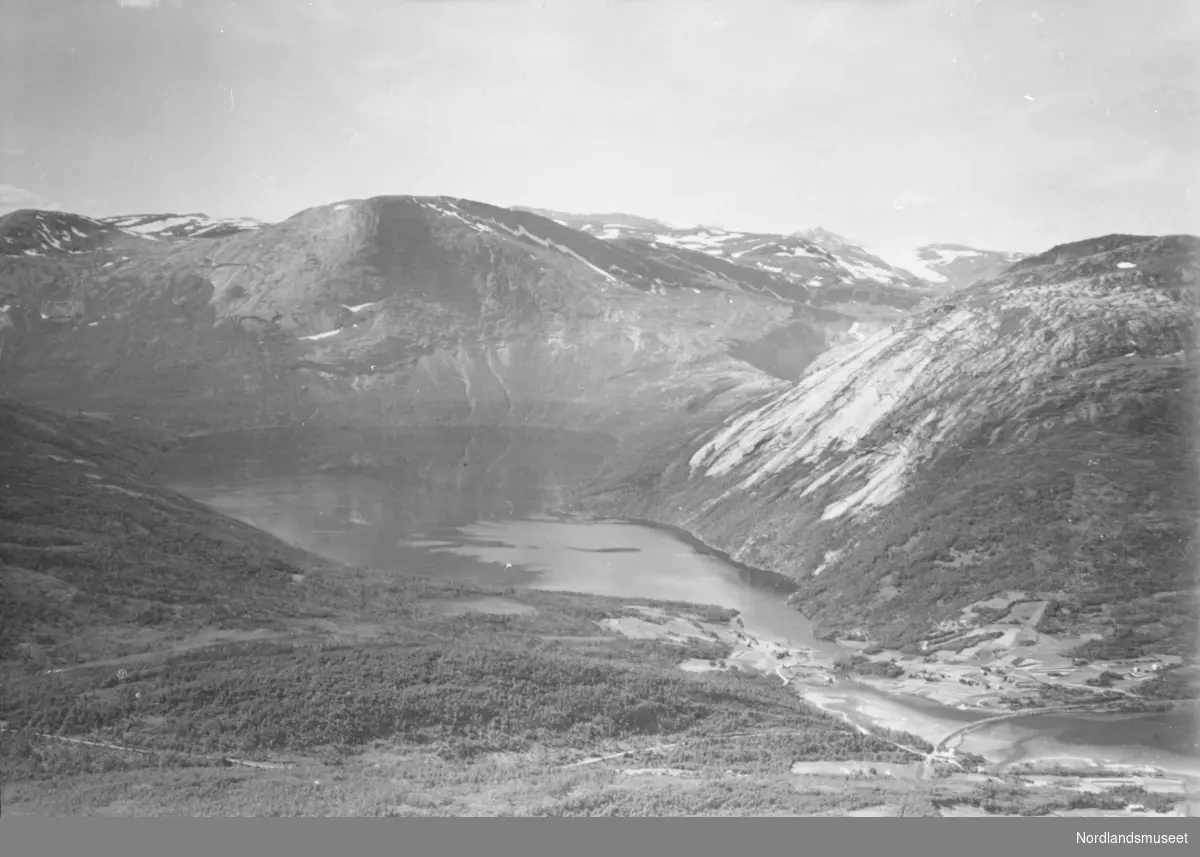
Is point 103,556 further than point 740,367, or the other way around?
point 740,367

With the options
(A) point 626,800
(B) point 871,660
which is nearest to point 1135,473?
(B) point 871,660

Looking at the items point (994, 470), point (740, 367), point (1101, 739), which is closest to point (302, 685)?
point (1101, 739)

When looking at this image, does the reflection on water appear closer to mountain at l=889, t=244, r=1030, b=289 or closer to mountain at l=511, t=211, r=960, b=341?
mountain at l=889, t=244, r=1030, b=289

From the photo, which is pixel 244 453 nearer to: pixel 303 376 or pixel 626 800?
pixel 303 376

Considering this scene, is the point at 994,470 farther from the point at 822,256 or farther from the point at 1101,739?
the point at 822,256

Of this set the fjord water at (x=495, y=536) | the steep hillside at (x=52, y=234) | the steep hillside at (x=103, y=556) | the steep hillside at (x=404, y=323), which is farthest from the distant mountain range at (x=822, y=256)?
the steep hillside at (x=103, y=556)

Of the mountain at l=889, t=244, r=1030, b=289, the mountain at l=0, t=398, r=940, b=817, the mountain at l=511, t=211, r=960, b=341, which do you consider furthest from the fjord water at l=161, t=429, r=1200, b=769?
the mountain at l=889, t=244, r=1030, b=289

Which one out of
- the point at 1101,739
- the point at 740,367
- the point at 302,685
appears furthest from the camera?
the point at 740,367
